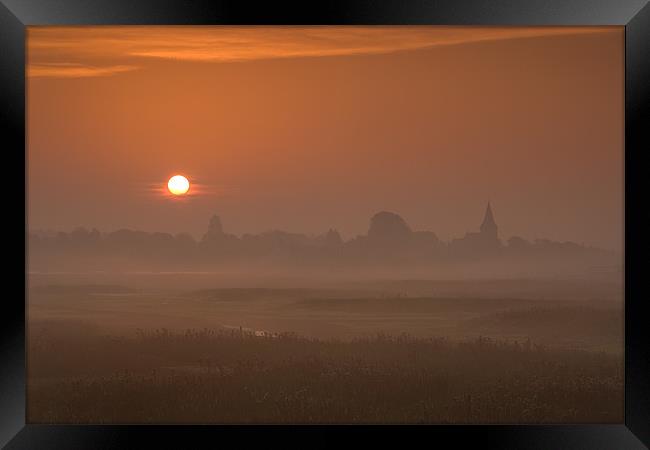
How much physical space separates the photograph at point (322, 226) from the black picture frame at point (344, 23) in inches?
2.9

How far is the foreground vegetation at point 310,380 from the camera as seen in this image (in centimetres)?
319

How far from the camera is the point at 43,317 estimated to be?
318 centimetres

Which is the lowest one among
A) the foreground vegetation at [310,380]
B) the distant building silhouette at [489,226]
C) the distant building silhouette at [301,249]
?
the foreground vegetation at [310,380]

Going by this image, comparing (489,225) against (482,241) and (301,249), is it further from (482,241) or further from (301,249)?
(301,249)

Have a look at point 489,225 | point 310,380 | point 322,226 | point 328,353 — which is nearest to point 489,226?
point 489,225

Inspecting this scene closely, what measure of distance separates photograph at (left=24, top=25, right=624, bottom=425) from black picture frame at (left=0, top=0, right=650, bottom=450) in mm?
74

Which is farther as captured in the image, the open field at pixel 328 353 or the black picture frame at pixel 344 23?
the open field at pixel 328 353

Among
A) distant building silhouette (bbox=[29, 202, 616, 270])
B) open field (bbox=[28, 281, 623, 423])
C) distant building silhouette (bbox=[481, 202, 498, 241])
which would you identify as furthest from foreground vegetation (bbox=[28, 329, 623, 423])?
distant building silhouette (bbox=[481, 202, 498, 241])

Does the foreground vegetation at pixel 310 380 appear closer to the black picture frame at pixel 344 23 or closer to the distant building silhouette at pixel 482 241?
the black picture frame at pixel 344 23

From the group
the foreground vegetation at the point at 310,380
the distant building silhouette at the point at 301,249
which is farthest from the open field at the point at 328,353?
the distant building silhouette at the point at 301,249

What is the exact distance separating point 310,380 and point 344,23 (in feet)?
4.75

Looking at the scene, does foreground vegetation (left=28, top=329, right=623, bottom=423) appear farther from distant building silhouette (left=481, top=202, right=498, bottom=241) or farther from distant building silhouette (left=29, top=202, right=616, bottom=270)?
distant building silhouette (left=481, top=202, right=498, bottom=241)

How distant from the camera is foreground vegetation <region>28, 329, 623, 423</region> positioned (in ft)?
10.5

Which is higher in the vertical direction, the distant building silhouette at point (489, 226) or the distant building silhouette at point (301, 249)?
the distant building silhouette at point (489, 226)
